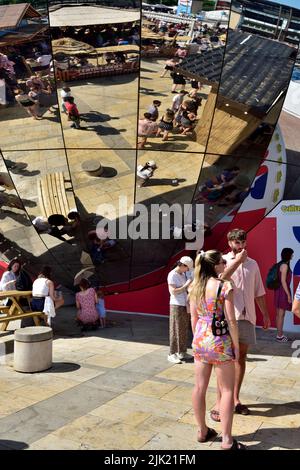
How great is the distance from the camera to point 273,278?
9.62m

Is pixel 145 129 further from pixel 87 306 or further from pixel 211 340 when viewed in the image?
pixel 211 340

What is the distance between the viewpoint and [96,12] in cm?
761

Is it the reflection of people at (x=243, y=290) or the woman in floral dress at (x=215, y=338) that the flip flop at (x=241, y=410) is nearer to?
the reflection of people at (x=243, y=290)

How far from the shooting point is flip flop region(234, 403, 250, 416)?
559 cm

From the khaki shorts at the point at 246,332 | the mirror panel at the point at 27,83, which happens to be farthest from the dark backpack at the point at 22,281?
the khaki shorts at the point at 246,332

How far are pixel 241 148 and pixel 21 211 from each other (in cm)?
329

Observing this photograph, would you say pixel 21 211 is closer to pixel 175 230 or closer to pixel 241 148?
pixel 175 230

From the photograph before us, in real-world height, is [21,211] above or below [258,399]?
above

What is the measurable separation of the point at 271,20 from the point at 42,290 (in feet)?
16.2

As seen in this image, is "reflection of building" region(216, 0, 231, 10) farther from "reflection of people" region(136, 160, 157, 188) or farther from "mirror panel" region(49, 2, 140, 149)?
"reflection of people" region(136, 160, 157, 188)

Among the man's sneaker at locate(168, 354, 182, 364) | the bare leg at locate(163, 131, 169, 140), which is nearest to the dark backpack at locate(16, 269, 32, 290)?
the man's sneaker at locate(168, 354, 182, 364)
